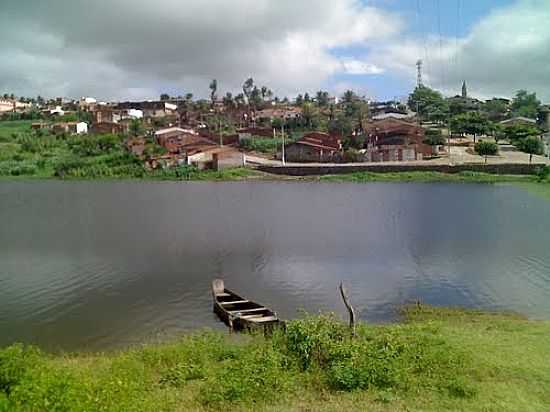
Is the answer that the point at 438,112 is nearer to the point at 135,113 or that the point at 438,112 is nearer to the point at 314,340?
the point at 135,113

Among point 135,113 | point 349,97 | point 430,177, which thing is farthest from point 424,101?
point 135,113

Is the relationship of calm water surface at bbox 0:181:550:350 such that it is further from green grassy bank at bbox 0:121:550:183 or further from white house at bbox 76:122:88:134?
white house at bbox 76:122:88:134

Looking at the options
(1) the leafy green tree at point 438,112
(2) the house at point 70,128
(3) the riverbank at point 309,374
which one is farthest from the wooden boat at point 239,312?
(1) the leafy green tree at point 438,112

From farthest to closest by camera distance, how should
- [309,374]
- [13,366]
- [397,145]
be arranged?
[397,145] → [309,374] → [13,366]

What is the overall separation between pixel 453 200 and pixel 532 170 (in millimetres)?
22207

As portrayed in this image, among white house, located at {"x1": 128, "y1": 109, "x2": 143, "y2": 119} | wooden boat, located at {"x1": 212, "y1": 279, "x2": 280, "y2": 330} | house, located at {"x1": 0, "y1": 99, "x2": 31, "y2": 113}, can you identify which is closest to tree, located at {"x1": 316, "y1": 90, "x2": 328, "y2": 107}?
white house, located at {"x1": 128, "y1": 109, "x2": 143, "y2": 119}

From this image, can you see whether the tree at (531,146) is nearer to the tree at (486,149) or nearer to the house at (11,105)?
the tree at (486,149)

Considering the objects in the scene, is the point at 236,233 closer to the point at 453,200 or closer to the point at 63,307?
the point at 63,307

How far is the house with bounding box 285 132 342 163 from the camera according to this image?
69438mm

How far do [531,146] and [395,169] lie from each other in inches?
693

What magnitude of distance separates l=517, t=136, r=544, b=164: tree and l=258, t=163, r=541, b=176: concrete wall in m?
4.10

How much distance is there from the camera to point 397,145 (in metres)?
68.4

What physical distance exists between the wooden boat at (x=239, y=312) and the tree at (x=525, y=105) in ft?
345

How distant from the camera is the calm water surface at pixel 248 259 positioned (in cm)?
1600
